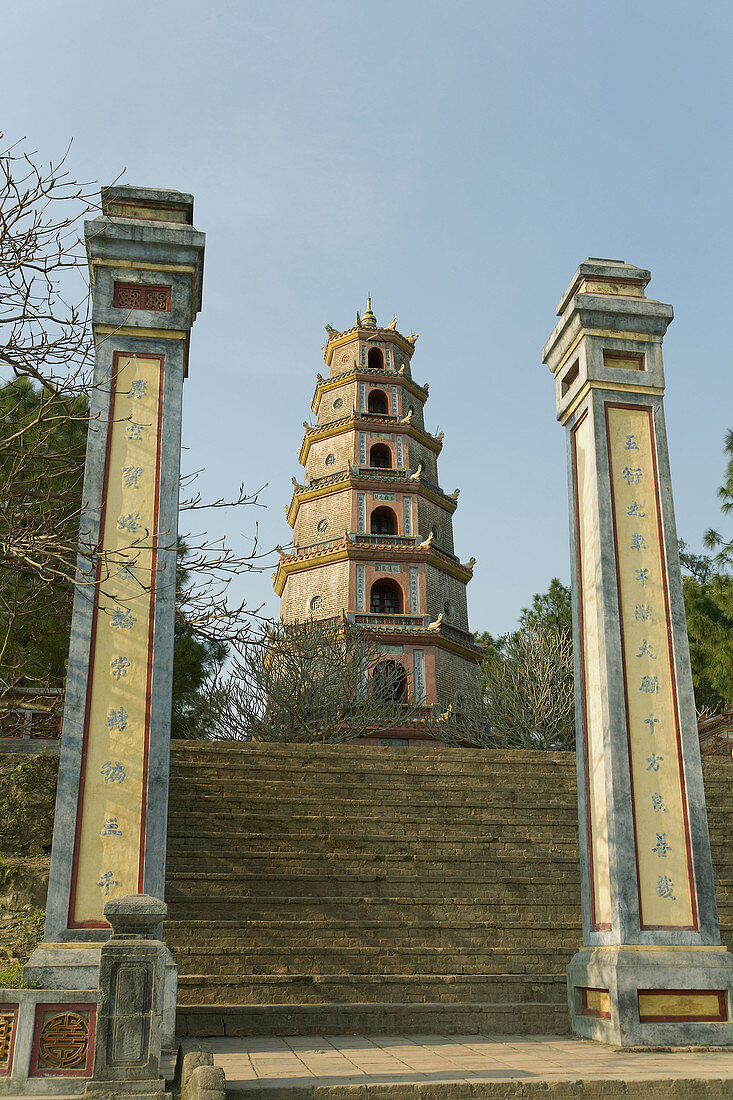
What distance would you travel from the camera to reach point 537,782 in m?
10.4

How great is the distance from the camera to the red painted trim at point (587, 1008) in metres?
6.98

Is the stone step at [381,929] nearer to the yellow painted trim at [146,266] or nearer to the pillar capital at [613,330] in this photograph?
the pillar capital at [613,330]

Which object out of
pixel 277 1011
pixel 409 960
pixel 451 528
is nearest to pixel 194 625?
pixel 277 1011

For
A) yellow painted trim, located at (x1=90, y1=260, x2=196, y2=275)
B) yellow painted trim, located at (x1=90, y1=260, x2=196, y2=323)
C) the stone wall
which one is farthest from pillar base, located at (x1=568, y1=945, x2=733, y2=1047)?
the stone wall

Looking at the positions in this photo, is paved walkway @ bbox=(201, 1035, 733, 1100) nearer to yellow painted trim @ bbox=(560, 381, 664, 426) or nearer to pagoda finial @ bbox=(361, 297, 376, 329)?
yellow painted trim @ bbox=(560, 381, 664, 426)

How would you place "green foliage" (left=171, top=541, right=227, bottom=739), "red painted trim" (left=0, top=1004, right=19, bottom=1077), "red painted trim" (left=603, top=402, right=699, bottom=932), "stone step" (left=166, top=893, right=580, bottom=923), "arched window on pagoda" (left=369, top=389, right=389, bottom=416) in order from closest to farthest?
"red painted trim" (left=0, top=1004, right=19, bottom=1077), "red painted trim" (left=603, top=402, right=699, bottom=932), "stone step" (left=166, top=893, right=580, bottom=923), "green foliage" (left=171, top=541, right=227, bottom=739), "arched window on pagoda" (left=369, top=389, right=389, bottom=416)

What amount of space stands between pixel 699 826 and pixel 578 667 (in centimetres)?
150

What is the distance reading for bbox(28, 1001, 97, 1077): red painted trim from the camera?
5.39m

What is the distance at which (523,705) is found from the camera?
67.2 feet

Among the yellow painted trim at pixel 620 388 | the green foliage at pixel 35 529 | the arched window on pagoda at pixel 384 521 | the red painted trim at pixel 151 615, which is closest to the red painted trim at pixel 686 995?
the red painted trim at pixel 151 615

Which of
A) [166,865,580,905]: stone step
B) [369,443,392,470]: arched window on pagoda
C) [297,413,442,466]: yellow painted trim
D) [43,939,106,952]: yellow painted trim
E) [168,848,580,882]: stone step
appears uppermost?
[297,413,442,466]: yellow painted trim

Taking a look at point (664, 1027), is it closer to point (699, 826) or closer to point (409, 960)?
point (699, 826)

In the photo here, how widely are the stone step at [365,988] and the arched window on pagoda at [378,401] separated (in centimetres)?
1908

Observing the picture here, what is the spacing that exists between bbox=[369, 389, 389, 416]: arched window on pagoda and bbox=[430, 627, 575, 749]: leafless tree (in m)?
7.25
